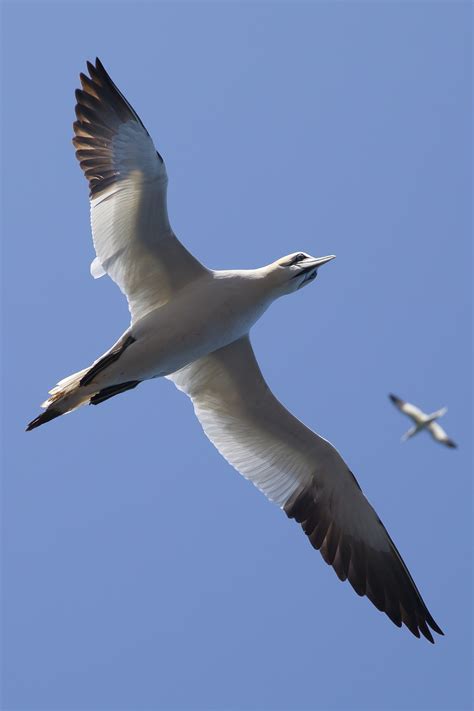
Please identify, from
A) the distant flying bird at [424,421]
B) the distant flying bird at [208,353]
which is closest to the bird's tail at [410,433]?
the distant flying bird at [424,421]

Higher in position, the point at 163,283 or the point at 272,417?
the point at 163,283


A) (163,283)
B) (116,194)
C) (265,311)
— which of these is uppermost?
(116,194)

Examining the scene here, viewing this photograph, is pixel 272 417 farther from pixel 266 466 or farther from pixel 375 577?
pixel 375 577

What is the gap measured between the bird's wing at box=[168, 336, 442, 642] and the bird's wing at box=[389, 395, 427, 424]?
1302 cm

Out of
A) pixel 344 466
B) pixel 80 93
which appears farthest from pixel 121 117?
pixel 344 466

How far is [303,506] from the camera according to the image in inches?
474

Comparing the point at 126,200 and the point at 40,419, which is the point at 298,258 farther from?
the point at 40,419

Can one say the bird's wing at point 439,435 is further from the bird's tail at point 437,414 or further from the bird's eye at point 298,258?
the bird's eye at point 298,258

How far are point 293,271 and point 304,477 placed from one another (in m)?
2.31

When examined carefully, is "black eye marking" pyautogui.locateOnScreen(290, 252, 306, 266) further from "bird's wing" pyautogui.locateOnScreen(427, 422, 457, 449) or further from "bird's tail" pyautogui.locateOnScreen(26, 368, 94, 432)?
"bird's wing" pyautogui.locateOnScreen(427, 422, 457, 449)

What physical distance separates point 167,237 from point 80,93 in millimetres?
1737

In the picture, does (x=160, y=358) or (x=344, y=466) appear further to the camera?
(x=344, y=466)

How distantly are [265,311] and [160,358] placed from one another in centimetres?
124

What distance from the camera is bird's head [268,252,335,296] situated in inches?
448
